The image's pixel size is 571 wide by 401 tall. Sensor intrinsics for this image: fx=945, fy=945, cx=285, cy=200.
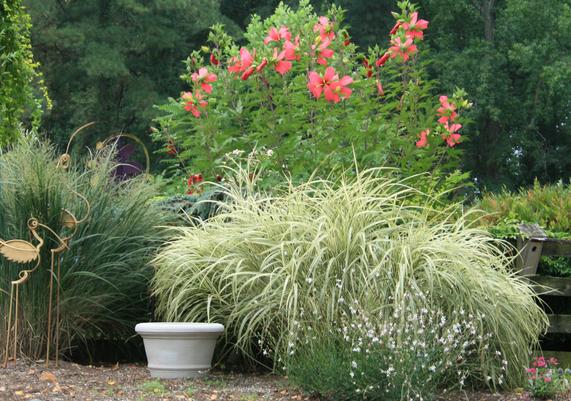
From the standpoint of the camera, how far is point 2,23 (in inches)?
299

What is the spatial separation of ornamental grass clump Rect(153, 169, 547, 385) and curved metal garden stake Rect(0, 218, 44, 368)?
737mm

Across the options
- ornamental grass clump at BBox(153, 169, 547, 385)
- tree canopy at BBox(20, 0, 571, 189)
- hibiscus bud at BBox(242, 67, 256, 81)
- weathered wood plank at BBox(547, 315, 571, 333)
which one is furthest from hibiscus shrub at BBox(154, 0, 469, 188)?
tree canopy at BBox(20, 0, 571, 189)

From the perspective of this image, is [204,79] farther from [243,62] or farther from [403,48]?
[403,48]

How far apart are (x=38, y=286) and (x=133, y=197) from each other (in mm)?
819

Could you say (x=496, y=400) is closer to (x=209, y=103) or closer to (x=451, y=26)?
(x=209, y=103)

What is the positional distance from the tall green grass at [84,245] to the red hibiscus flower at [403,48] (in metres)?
2.01

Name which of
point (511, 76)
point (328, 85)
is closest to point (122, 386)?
point (328, 85)

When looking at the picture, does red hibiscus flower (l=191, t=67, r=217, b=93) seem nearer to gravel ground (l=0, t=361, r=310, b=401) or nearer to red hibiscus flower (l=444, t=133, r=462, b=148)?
red hibiscus flower (l=444, t=133, r=462, b=148)

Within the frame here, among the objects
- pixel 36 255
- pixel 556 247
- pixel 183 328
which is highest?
pixel 556 247

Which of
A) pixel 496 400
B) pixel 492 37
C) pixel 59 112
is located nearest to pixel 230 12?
pixel 59 112

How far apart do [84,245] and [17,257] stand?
608 millimetres

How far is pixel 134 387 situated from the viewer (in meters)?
5.00

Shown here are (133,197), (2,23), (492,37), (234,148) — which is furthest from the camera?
(492,37)

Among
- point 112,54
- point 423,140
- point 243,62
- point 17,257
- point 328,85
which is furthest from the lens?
point 112,54
